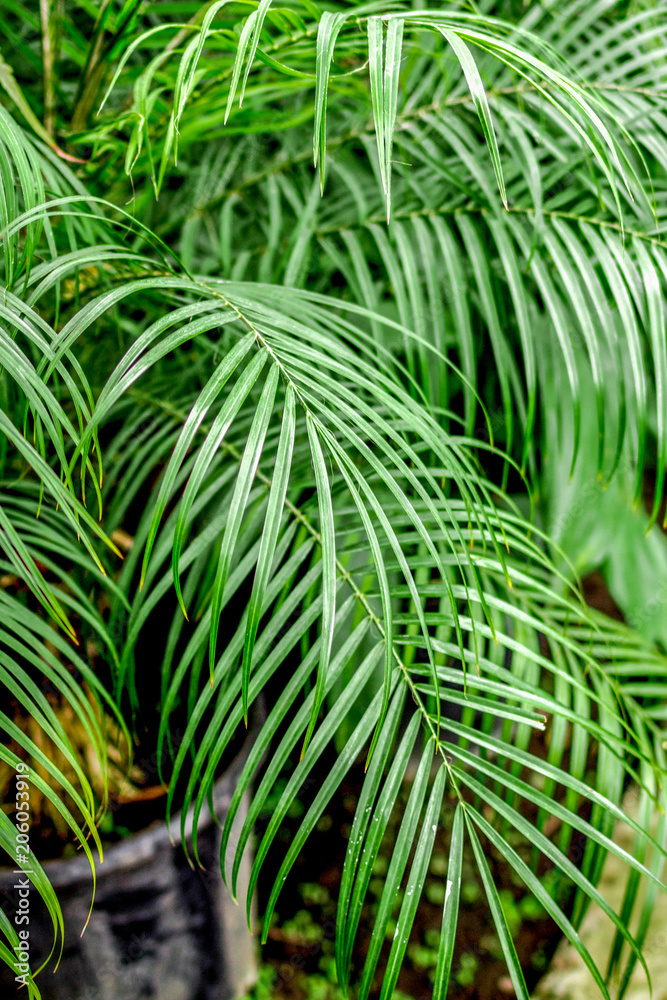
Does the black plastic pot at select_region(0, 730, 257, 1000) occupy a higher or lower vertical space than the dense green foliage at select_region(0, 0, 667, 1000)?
lower

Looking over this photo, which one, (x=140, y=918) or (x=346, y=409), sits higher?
(x=346, y=409)

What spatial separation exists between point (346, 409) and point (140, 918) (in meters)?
0.60

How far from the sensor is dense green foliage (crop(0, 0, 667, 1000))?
1.23 feet

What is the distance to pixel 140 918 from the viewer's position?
26.0 inches

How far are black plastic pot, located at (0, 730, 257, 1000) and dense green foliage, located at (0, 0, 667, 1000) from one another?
0.09 metres

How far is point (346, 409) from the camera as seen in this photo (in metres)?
0.38

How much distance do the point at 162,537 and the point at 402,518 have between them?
20 centimetres

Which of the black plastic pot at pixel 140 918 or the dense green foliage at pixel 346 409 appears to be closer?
the dense green foliage at pixel 346 409

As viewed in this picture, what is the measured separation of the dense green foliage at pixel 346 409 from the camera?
1.23 feet

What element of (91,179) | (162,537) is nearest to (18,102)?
(91,179)

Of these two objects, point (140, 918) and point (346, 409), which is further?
point (140, 918)

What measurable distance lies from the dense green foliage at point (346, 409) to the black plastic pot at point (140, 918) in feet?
0.30

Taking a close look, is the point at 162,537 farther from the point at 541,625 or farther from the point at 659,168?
the point at 659,168

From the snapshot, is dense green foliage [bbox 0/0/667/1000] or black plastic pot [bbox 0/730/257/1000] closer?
dense green foliage [bbox 0/0/667/1000]
